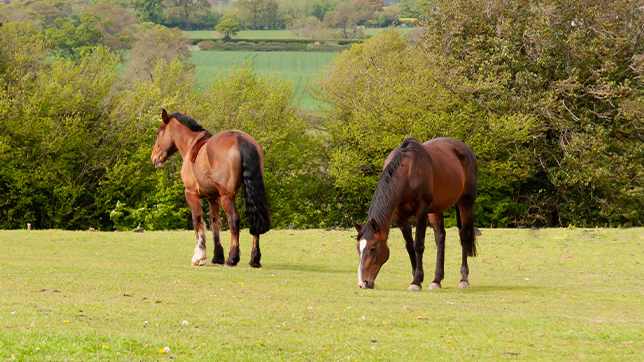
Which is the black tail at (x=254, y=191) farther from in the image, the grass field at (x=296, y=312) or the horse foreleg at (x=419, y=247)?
the horse foreleg at (x=419, y=247)

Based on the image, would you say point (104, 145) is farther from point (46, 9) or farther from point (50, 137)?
point (46, 9)

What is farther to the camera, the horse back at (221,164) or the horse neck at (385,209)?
the horse back at (221,164)

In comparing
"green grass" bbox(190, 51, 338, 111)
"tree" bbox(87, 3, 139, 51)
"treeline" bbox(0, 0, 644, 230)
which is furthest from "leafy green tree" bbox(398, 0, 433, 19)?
"treeline" bbox(0, 0, 644, 230)

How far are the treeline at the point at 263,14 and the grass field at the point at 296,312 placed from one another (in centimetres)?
12414

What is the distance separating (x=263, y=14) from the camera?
169375 millimetres

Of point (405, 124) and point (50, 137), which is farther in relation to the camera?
point (405, 124)

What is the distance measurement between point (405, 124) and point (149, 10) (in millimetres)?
127164

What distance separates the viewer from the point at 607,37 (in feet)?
114

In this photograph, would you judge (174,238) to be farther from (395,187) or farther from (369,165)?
(369,165)

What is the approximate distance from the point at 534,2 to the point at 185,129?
30.1 m

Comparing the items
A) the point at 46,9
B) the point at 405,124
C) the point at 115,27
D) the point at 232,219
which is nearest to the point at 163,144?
the point at 232,219

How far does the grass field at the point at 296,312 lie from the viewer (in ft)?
19.2

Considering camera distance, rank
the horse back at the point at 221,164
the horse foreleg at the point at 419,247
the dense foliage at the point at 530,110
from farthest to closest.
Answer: the dense foliage at the point at 530,110
the horse back at the point at 221,164
the horse foreleg at the point at 419,247

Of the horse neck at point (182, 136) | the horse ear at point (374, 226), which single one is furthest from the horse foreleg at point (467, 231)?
the horse neck at point (182, 136)
